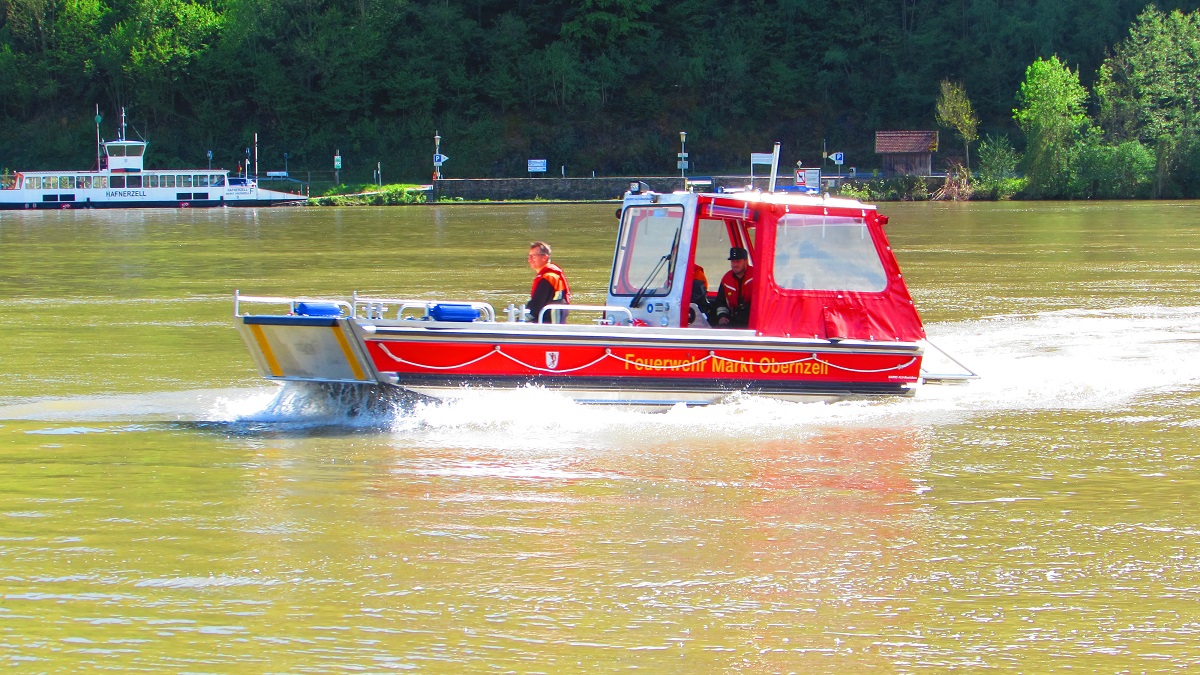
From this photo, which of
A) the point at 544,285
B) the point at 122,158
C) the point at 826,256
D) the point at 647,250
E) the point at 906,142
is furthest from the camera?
the point at 906,142

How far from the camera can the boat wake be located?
11.1 meters

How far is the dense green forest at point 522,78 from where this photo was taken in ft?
289

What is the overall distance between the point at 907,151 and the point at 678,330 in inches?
2766

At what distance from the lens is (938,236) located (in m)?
39.0

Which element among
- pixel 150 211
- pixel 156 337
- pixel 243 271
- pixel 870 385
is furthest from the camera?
pixel 150 211

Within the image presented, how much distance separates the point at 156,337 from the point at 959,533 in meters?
11.3

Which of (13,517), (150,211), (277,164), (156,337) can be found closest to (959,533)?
(13,517)

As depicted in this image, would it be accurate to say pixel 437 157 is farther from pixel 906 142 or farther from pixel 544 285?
pixel 544 285

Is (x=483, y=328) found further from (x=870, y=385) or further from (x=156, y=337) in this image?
(x=156, y=337)

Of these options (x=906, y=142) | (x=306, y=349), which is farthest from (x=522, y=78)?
(x=306, y=349)

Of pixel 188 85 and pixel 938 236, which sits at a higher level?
pixel 188 85

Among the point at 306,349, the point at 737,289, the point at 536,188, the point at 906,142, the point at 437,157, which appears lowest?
the point at 306,349

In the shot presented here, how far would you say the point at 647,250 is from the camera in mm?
12312

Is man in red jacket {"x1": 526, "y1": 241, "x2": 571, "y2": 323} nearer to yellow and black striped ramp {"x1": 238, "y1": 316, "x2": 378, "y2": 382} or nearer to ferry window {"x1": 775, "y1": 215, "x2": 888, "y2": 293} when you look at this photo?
yellow and black striped ramp {"x1": 238, "y1": 316, "x2": 378, "y2": 382}
